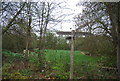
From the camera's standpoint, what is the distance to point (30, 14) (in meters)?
3.23

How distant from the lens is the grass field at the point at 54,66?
275 cm

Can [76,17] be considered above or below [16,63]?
above

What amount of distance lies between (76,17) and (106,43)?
1291 mm

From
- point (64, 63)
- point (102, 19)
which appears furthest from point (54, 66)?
point (102, 19)

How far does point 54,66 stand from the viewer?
10.1ft

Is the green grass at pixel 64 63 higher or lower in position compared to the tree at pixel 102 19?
lower

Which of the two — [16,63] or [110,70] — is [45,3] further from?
[110,70]

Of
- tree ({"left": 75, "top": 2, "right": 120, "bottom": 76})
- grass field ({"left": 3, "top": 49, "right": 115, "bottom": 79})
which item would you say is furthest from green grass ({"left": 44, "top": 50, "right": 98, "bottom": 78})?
tree ({"left": 75, "top": 2, "right": 120, "bottom": 76})

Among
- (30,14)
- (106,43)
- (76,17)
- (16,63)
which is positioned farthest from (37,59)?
(106,43)

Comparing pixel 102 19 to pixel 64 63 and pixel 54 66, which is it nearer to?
pixel 64 63

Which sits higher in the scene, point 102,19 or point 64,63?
point 102,19

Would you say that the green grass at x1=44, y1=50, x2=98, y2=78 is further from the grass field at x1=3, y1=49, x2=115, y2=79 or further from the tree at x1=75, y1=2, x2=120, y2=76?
the tree at x1=75, y1=2, x2=120, y2=76

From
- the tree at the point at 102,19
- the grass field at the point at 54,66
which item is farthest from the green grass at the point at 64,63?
the tree at the point at 102,19

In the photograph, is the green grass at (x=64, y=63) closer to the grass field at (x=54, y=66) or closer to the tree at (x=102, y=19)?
the grass field at (x=54, y=66)
